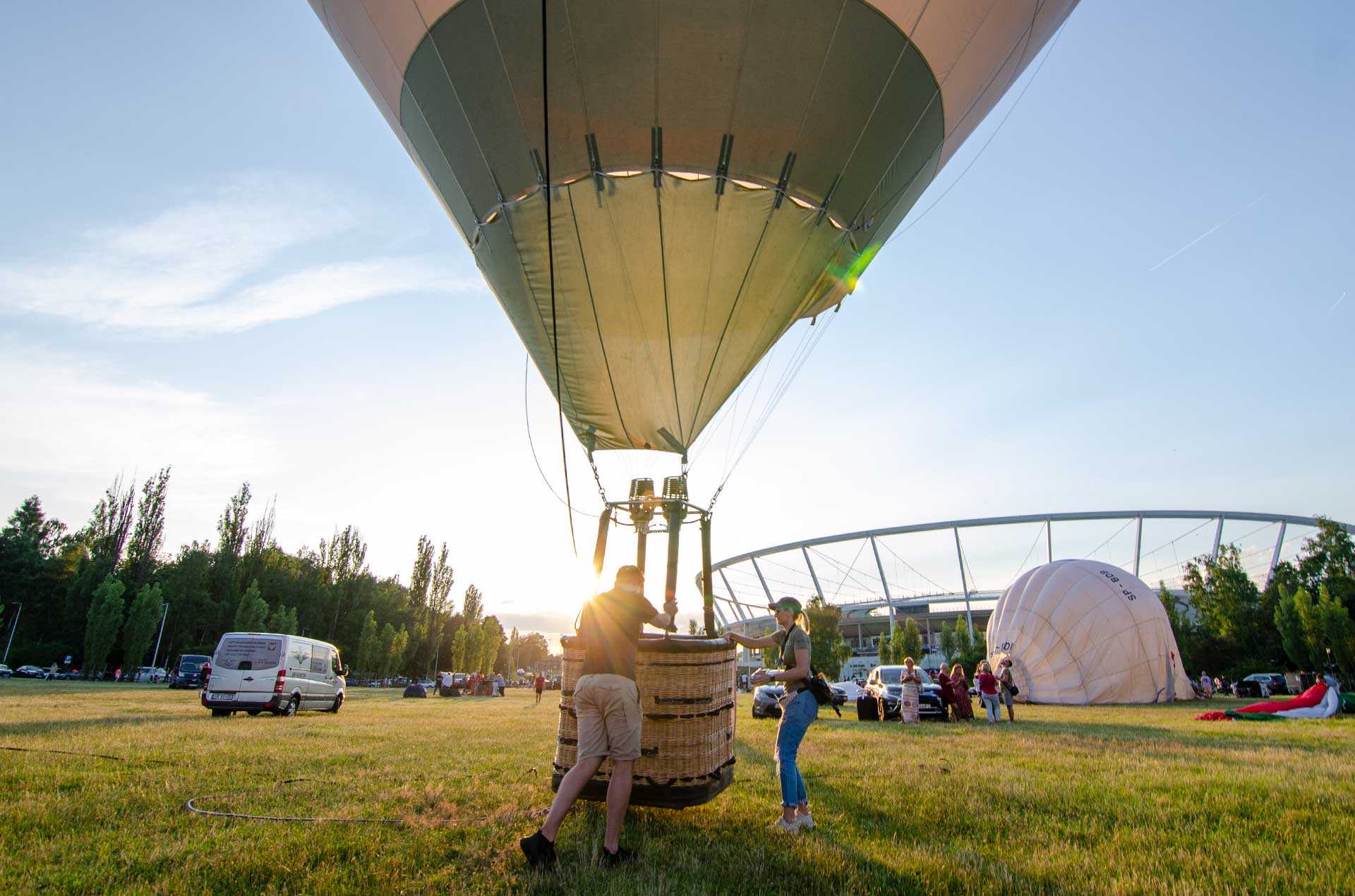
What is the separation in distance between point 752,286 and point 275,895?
21.6 feet

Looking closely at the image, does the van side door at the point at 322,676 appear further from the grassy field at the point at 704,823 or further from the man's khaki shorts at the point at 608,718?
the man's khaki shorts at the point at 608,718

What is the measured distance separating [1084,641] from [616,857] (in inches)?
995

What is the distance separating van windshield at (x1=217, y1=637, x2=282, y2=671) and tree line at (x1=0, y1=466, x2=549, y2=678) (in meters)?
40.1

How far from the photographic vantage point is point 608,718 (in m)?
3.98

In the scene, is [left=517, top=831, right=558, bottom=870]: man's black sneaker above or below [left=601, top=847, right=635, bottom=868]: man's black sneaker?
above

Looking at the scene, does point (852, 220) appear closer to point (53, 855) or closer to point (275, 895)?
point (275, 895)

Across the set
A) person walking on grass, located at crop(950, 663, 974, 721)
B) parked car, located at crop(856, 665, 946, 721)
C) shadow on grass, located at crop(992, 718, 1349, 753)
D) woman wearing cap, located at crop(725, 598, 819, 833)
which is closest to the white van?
parked car, located at crop(856, 665, 946, 721)

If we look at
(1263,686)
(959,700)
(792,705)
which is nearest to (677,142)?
(792,705)

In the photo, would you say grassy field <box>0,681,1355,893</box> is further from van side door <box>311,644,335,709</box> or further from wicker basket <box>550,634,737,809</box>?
van side door <box>311,644,335,709</box>

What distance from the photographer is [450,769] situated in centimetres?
667

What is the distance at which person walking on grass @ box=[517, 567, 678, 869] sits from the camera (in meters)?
3.65

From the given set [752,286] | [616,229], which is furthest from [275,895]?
[752,286]

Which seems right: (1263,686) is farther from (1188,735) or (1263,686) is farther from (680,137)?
(680,137)

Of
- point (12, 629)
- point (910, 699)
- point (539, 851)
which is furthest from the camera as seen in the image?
point (12, 629)
